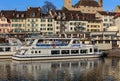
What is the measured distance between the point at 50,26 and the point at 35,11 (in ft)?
21.6

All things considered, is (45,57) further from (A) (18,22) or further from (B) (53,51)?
(A) (18,22)

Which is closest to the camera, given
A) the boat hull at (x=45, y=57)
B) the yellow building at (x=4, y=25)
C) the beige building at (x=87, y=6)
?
the boat hull at (x=45, y=57)

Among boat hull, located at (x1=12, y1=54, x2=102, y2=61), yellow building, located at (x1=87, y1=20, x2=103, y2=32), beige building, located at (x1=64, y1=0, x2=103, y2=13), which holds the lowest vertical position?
boat hull, located at (x1=12, y1=54, x2=102, y2=61)

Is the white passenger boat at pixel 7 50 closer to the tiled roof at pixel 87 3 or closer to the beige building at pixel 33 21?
the beige building at pixel 33 21

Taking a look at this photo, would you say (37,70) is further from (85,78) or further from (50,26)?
(50,26)

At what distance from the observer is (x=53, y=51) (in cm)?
6388

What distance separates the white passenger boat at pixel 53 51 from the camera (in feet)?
205

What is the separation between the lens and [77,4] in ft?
482

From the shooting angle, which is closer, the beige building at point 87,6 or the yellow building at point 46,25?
the yellow building at point 46,25

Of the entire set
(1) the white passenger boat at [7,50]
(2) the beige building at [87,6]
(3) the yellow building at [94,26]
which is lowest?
(1) the white passenger boat at [7,50]

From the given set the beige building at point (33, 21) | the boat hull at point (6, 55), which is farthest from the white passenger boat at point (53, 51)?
the beige building at point (33, 21)

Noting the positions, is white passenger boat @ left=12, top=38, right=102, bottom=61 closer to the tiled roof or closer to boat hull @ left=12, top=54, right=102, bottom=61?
boat hull @ left=12, top=54, right=102, bottom=61

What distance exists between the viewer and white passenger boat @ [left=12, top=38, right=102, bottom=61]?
205 feet

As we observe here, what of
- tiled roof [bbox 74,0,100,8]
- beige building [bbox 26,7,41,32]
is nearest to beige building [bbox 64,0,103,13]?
tiled roof [bbox 74,0,100,8]
